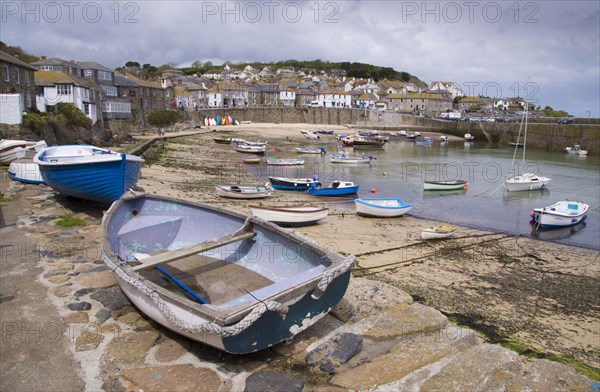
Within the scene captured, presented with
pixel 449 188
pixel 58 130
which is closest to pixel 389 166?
pixel 449 188

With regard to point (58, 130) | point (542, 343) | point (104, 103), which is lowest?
point (542, 343)

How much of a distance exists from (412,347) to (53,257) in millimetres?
6601

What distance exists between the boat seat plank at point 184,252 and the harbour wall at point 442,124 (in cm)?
6885

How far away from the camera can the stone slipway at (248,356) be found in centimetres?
434

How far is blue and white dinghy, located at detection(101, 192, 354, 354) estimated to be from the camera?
4.50 m

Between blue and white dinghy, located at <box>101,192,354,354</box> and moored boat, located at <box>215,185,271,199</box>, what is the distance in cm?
1089

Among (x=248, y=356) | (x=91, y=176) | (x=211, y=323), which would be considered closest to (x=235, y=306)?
(x=211, y=323)

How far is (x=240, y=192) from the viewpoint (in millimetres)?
19859

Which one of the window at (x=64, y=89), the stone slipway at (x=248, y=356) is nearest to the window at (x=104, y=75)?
the window at (x=64, y=89)

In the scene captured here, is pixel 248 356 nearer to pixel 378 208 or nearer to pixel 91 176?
pixel 91 176

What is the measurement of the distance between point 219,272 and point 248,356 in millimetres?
2301

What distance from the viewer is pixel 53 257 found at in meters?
7.81

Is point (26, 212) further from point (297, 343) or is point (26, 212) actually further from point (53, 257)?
point (297, 343)

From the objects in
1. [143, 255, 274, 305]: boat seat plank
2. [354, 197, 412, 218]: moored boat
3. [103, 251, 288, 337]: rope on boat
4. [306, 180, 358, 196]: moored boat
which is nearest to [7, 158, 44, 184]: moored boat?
[143, 255, 274, 305]: boat seat plank
